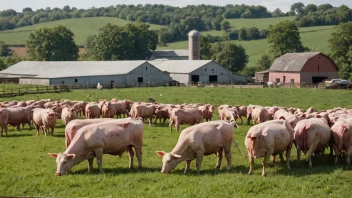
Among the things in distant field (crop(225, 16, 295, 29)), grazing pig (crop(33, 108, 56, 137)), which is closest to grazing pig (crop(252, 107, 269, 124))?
grazing pig (crop(33, 108, 56, 137))

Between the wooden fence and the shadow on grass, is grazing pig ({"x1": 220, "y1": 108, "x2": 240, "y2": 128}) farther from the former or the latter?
the wooden fence

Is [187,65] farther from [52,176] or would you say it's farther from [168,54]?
[52,176]

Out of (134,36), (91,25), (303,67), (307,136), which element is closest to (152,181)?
(307,136)

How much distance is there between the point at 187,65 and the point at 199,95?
108 ft

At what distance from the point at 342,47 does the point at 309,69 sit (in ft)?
34.0

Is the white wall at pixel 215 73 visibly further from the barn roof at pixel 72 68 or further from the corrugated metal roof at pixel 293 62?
the barn roof at pixel 72 68

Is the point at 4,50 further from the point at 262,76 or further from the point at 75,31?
the point at 262,76

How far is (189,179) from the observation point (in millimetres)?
15070

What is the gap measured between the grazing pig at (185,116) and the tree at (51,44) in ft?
273

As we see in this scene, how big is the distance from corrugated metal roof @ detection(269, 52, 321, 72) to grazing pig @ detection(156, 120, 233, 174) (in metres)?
60.8

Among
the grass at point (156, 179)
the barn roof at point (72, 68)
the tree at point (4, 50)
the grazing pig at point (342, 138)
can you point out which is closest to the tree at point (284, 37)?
the barn roof at point (72, 68)

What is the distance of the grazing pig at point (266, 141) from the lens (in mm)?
16094

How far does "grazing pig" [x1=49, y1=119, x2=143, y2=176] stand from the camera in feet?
52.6

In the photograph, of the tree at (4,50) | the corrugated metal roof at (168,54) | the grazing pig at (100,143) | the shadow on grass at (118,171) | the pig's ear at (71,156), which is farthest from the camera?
the tree at (4,50)
